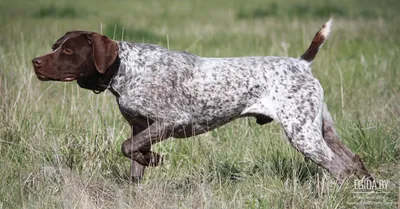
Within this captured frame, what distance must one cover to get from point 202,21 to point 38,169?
36.5ft

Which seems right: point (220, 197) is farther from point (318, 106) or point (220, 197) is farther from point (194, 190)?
point (318, 106)

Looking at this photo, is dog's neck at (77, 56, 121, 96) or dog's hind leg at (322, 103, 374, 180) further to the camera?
dog's hind leg at (322, 103, 374, 180)

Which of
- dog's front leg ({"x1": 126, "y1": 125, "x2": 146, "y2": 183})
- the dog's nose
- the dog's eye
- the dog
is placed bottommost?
dog's front leg ({"x1": 126, "y1": 125, "x2": 146, "y2": 183})

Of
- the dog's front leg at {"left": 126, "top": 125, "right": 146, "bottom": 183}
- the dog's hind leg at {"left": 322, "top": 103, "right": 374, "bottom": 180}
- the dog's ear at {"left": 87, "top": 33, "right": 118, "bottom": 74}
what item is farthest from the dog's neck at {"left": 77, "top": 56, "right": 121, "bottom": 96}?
the dog's hind leg at {"left": 322, "top": 103, "right": 374, "bottom": 180}

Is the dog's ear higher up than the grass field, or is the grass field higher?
the dog's ear

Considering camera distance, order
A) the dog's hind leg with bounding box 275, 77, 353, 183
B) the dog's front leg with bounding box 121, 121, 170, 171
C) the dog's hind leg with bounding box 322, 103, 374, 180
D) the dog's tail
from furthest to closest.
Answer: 1. the dog's tail
2. the dog's hind leg with bounding box 322, 103, 374, 180
3. the dog's hind leg with bounding box 275, 77, 353, 183
4. the dog's front leg with bounding box 121, 121, 170, 171

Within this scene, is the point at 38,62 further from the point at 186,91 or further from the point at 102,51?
the point at 186,91

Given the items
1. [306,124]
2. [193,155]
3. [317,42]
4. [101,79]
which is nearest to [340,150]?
[306,124]

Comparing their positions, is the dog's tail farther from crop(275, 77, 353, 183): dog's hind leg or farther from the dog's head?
the dog's head

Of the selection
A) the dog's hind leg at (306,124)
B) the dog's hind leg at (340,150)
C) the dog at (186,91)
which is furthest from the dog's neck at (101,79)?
the dog's hind leg at (340,150)

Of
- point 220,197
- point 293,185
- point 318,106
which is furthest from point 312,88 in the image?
point 220,197

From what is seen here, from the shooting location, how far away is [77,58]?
505 cm

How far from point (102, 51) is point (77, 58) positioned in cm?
18

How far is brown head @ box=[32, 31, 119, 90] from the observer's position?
500 cm
